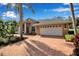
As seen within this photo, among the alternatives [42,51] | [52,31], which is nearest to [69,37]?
[52,31]

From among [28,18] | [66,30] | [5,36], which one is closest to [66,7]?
[66,30]

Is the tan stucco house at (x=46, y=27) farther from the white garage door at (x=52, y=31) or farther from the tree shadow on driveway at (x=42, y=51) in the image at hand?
the tree shadow on driveway at (x=42, y=51)

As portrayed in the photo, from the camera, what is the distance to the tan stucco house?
3311 millimetres

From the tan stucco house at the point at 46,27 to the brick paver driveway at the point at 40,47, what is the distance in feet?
0.36

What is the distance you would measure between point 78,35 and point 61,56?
47 cm

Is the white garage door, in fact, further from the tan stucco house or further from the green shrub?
the green shrub

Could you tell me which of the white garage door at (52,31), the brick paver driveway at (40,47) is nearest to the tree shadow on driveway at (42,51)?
the brick paver driveway at (40,47)

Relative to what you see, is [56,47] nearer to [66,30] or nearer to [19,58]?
→ [66,30]

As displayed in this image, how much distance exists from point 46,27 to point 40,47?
0.38 metres

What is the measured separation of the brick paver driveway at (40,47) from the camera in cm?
322

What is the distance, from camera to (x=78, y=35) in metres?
3.27

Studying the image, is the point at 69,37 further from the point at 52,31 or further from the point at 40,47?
the point at 40,47

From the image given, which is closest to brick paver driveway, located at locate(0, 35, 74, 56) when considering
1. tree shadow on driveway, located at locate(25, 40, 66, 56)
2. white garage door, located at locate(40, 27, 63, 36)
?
tree shadow on driveway, located at locate(25, 40, 66, 56)

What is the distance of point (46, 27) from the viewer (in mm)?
3377
